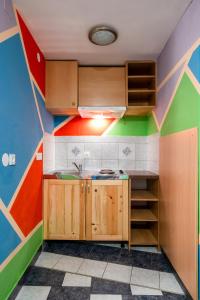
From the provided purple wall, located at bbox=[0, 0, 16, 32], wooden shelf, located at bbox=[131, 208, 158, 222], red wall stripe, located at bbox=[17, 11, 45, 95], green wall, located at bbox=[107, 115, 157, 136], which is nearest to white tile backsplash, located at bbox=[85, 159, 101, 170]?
green wall, located at bbox=[107, 115, 157, 136]

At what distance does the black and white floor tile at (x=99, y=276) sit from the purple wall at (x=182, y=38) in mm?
1996

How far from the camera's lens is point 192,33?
5.02 feet

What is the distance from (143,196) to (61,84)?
1.73m

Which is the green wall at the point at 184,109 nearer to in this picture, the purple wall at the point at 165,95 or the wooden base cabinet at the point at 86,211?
the purple wall at the point at 165,95

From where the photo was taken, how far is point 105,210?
239cm

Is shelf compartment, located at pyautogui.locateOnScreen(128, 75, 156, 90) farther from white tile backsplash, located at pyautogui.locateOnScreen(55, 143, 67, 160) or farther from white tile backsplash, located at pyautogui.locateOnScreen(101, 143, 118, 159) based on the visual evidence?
white tile backsplash, located at pyautogui.locateOnScreen(55, 143, 67, 160)

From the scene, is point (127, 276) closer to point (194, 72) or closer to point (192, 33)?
point (194, 72)

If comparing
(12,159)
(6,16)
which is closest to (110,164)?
(12,159)

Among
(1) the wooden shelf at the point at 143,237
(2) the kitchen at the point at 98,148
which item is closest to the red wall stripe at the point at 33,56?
(2) the kitchen at the point at 98,148

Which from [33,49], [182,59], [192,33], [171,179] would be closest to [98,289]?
[171,179]

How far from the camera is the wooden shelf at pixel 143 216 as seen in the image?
236 cm

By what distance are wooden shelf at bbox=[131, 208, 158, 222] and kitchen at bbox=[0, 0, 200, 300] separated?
14 millimetres

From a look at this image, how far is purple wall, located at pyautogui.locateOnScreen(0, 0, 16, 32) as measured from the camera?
138 cm

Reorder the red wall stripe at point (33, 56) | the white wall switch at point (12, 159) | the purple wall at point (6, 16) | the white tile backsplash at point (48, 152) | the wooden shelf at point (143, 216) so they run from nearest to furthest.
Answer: the purple wall at point (6, 16) → the white wall switch at point (12, 159) → the red wall stripe at point (33, 56) → the wooden shelf at point (143, 216) → the white tile backsplash at point (48, 152)
